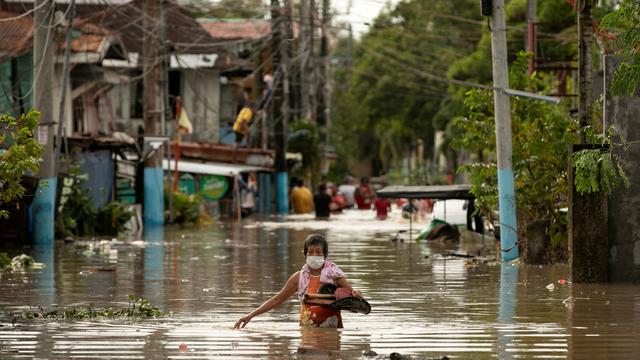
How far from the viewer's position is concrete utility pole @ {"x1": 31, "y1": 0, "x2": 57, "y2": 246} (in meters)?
31.1

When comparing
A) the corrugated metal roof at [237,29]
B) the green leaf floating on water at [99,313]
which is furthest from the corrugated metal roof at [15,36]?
the corrugated metal roof at [237,29]

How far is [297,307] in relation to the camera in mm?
17344

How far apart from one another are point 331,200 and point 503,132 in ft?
99.8

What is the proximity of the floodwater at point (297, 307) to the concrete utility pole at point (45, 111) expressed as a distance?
2.81ft

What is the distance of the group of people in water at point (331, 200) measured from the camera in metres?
51.7

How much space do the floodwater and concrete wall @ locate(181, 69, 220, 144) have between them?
3072 cm

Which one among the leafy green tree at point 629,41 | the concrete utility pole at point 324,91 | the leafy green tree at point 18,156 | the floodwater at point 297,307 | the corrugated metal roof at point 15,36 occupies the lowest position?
the floodwater at point 297,307

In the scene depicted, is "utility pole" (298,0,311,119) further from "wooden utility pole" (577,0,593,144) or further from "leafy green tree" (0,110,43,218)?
"leafy green tree" (0,110,43,218)

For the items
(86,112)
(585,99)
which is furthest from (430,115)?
(585,99)

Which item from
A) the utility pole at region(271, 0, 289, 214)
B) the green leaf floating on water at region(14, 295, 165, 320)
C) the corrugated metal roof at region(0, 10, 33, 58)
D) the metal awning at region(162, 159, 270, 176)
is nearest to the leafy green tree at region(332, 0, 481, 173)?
the utility pole at region(271, 0, 289, 214)

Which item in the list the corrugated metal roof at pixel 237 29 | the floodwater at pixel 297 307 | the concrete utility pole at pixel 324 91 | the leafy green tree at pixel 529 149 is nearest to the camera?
the floodwater at pixel 297 307

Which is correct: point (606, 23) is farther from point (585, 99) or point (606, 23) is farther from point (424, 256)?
point (424, 256)

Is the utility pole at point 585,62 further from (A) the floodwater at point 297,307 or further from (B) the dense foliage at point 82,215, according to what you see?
(B) the dense foliage at point 82,215

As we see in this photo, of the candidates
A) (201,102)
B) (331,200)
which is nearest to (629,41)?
(331,200)
